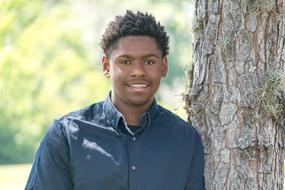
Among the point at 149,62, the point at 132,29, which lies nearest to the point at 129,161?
the point at 149,62

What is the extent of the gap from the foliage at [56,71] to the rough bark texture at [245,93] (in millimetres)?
14811

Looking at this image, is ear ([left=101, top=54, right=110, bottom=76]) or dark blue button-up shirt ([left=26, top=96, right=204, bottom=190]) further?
ear ([left=101, top=54, right=110, bottom=76])

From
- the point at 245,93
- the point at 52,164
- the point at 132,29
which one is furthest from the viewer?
the point at 245,93

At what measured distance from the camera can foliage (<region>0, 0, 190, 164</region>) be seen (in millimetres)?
20078

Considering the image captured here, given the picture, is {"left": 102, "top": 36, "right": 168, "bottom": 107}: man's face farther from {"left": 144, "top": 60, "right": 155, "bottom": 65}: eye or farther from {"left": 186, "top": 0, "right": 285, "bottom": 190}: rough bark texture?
{"left": 186, "top": 0, "right": 285, "bottom": 190}: rough bark texture

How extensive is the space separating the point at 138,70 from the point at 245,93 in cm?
51

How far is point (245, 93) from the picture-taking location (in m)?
3.16

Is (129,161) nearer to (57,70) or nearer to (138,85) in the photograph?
(138,85)

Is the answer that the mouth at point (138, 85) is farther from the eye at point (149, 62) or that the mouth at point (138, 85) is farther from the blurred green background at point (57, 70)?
the blurred green background at point (57, 70)

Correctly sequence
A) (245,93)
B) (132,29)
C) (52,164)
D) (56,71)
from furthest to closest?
(56,71)
(245,93)
(132,29)
(52,164)

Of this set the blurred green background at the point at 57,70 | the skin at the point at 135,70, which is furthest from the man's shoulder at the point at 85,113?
the blurred green background at the point at 57,70

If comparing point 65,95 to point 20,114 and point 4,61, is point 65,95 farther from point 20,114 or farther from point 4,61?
point 4,61

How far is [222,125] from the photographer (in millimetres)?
3213

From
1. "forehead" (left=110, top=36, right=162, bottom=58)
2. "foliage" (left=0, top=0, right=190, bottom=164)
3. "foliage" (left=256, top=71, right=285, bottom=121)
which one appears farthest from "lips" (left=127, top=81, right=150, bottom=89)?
"foliage" (left=0, top=0, right=190, bottom=164)
